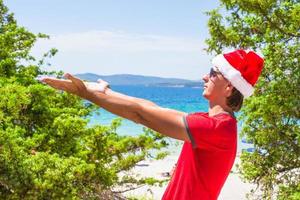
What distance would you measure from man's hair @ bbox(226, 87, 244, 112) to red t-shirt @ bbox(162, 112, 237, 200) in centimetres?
11

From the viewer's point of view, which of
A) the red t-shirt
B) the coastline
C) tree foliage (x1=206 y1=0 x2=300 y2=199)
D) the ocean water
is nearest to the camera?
the red t-shirt

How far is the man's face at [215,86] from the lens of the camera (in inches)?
102

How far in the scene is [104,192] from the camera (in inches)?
293

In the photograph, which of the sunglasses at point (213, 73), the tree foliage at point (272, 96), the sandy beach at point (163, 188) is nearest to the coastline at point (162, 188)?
the sandy beach at point (163, 188)

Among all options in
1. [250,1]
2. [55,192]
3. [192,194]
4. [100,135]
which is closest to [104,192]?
[100,135]

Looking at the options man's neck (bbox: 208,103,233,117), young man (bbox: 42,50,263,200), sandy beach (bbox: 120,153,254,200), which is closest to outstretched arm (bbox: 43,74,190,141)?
young man (bbox: 42,50,263,200)

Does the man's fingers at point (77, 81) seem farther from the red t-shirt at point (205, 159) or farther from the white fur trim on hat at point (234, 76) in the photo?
the white fur trim on hat at point (234, 76)

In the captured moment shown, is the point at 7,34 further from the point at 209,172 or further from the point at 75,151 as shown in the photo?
the point at 209,172

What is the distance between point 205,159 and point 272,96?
6242 millimetres

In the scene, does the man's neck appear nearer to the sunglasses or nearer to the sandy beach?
the sunglasses

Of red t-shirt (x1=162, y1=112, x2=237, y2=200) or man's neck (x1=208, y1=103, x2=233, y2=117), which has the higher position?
man's neck (x1=208, y1=103, x2=233, y2=117)

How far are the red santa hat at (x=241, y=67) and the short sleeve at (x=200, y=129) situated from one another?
295 millimetres

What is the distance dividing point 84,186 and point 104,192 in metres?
0.86

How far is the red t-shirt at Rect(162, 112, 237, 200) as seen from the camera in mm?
2354
